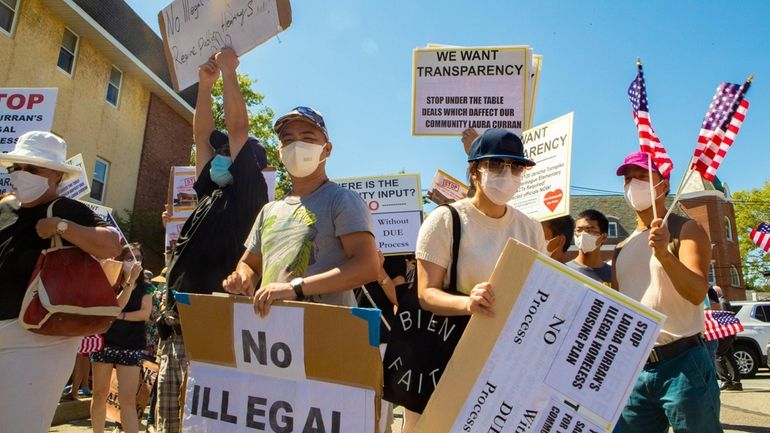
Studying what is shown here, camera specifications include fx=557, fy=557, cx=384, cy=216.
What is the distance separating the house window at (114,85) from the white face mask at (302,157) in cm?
1844

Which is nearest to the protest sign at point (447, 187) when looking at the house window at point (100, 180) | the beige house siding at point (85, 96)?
the beige house siding at point (85, 96)

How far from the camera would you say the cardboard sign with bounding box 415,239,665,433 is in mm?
1802

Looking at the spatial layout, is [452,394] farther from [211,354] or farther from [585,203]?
[585,203]

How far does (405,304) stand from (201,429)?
3.33ft

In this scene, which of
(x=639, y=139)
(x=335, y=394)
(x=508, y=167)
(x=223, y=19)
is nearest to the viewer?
(x=335, y=394)

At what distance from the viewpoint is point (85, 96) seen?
17.1m

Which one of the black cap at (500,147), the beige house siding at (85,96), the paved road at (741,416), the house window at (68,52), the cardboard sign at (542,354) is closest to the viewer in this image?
the cardboard sign at (542,354)

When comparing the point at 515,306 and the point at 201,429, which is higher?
the point at 515,306

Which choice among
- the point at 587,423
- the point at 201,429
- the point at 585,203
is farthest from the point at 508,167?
the point at 585,203

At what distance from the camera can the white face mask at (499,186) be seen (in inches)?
91.1

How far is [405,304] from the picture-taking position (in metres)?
2.42

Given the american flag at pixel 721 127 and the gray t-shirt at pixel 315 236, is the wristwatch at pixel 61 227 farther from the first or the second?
the american flag at pixel 721 127

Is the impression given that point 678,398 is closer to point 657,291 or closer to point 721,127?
point 657,291

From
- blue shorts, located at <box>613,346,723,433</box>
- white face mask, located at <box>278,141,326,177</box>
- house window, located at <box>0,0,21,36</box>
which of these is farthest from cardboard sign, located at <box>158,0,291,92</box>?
house window, located at <box>0,0,21,36</box>
